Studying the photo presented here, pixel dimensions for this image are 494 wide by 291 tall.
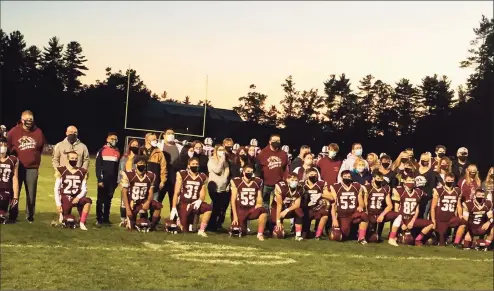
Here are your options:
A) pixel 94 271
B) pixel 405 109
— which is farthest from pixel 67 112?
pixel 94 271

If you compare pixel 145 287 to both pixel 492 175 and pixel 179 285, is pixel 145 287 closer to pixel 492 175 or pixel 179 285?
pixel 179 285

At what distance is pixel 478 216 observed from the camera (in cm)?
1143

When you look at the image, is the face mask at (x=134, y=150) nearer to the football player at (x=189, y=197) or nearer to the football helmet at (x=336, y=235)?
the football player at (x=189, y=197)

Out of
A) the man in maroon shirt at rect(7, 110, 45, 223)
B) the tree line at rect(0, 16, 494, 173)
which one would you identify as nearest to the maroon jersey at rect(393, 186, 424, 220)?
the man in maroon shirt at rect(7, 110, 45, 223)

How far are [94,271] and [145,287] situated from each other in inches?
36.8

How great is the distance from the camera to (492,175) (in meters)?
11.8

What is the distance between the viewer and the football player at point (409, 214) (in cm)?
1133

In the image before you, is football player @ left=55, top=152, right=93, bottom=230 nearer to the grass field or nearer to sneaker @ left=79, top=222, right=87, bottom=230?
sneaker @ left=79, top=222, right=87, bottom=230

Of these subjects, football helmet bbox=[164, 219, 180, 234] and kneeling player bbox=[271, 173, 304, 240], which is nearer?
football helmet bbox=[164, 219, 180, 234]

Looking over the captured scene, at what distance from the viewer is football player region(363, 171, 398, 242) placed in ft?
37.2

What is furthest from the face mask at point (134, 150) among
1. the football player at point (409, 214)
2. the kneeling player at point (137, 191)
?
the football player at point (409, 214)

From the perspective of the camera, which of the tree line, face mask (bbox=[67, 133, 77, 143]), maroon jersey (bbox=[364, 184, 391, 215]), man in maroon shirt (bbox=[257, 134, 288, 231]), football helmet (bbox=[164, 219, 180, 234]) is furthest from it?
the tree line

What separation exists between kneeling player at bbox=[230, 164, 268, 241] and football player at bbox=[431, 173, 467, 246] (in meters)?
3.14

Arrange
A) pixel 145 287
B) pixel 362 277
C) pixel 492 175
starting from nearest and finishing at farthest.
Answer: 1. pixel 145 287
2. pixel 362 277
3. pixel 492 175
